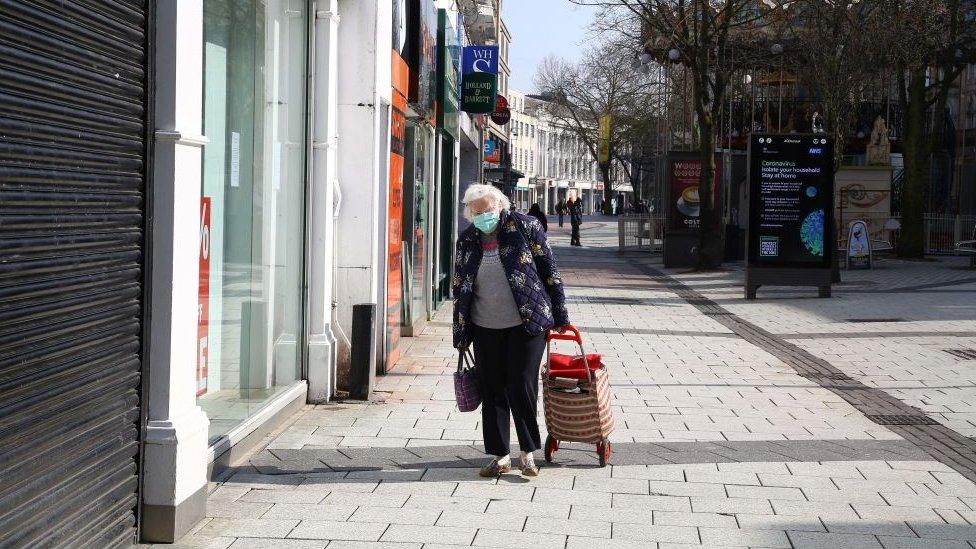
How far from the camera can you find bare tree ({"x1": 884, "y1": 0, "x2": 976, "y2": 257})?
27.6m

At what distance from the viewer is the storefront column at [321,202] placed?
8.83 metres

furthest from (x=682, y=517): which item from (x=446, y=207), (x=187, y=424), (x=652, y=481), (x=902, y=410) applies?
(x=446, y=207)

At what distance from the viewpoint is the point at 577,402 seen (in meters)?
6.72

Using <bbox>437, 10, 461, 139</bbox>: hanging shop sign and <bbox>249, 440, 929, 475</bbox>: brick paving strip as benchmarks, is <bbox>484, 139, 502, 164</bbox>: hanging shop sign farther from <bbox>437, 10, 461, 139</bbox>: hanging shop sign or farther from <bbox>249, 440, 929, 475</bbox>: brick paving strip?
<bbox>249, 440, 929, 475</bbox>: brick paving strip

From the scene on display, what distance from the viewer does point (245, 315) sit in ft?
24.0

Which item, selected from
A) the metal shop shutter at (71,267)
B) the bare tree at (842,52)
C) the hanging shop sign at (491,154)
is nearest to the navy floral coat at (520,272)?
the metal shop shutter at (71,267)

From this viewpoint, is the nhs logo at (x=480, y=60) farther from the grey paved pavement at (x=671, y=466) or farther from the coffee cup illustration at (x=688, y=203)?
the coffee cup illustration at (x=688, y=203)

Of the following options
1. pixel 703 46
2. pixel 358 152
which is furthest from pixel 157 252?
pixel 703 46

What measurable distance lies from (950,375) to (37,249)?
913cm

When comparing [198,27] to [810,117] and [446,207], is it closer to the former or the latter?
[446,207]

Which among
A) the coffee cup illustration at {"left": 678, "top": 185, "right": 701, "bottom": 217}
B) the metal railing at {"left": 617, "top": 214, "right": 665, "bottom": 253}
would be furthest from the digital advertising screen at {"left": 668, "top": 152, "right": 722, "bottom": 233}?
the metal railing at {"left": 617, "top": 214, "right": 665, "bottom": 253}

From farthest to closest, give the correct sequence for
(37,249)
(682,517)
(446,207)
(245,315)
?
Answer: (446,207) < (245,315) < (682,517) < (37,249)

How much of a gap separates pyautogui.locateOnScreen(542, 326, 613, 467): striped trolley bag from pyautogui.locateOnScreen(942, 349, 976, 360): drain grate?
687cm

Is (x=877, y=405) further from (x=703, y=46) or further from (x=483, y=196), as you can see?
(x=703, y=46)
